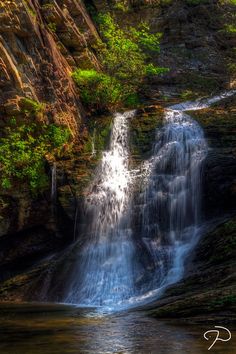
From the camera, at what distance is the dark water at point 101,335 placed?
5.75m

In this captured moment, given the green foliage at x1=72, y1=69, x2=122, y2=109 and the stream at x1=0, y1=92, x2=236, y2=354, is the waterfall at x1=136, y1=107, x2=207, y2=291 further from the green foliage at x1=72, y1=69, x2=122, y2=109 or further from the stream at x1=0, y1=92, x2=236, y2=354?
the green foliage at x1=72, y1=69, x2=122, y2=109

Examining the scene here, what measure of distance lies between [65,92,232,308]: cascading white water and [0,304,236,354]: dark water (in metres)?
3.05

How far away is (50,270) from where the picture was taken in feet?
47.1

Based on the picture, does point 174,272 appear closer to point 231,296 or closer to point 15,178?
point 231,296

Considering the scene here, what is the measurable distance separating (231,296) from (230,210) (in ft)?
22.7

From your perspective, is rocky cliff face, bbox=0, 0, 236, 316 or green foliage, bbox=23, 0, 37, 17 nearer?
rocky cliff face, bbox=0, 0, 236, 316

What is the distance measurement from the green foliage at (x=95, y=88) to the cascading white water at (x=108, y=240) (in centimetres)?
291

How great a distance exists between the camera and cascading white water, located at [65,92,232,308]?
515 inches

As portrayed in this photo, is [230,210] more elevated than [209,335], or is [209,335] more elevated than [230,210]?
[230,210]

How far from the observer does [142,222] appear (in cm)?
1528

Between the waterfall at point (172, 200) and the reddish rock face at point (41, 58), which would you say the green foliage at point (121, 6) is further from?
the waterfall at point (172, 200)

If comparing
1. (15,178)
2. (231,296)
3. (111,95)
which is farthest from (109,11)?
(231,296)
